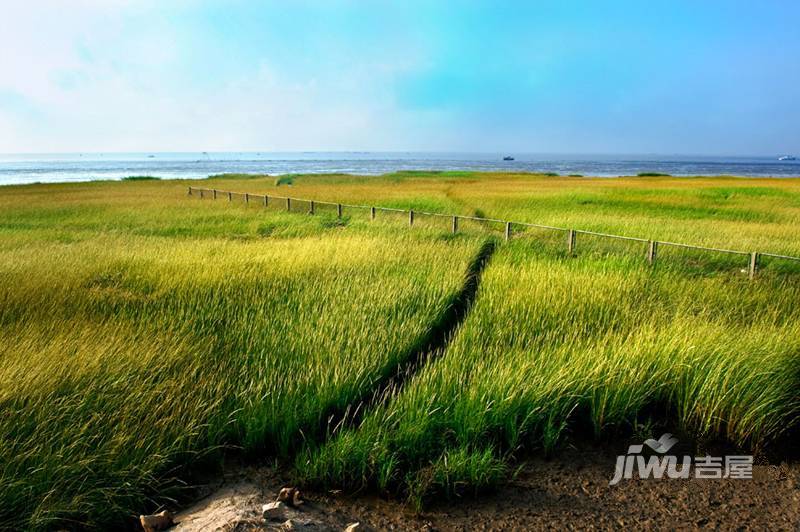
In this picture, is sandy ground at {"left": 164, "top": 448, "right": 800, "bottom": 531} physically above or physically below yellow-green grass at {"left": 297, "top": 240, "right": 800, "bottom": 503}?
below

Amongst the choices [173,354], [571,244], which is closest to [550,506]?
[173,354]

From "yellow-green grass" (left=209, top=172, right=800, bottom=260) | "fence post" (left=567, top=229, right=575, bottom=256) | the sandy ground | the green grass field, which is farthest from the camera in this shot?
"yellow-green grass" (left=209, top=172, right=800, bottom=260)

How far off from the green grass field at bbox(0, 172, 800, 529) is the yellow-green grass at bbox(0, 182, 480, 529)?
0.03 meters

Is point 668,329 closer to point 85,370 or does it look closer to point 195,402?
point 195,402

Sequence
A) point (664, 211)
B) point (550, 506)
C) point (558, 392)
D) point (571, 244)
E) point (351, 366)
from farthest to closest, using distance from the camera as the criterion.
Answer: point (664, 211), point (571, 244), point (351, 366), point (558, 392), point (550, 506)

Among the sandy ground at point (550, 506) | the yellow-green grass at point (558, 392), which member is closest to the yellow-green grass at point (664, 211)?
the yellow-green grass at point (558, 392)

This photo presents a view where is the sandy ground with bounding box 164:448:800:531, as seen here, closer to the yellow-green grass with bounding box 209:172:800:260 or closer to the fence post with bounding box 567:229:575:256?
the fence post with bounding box 567:229:575:256

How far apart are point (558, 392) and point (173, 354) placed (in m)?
4.51

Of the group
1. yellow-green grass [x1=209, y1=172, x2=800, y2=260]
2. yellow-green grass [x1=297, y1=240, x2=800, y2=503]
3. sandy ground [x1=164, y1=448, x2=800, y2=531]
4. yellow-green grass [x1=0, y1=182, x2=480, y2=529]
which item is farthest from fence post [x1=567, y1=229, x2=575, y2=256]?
sandy ground [x1=164, y1=448, x2=800, y2=531]

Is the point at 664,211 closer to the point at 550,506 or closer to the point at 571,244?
the point at 571,244

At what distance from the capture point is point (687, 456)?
5.38 metres

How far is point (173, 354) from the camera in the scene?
6.61m

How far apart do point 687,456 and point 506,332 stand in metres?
2.98

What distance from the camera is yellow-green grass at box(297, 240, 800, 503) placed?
4.85 m
